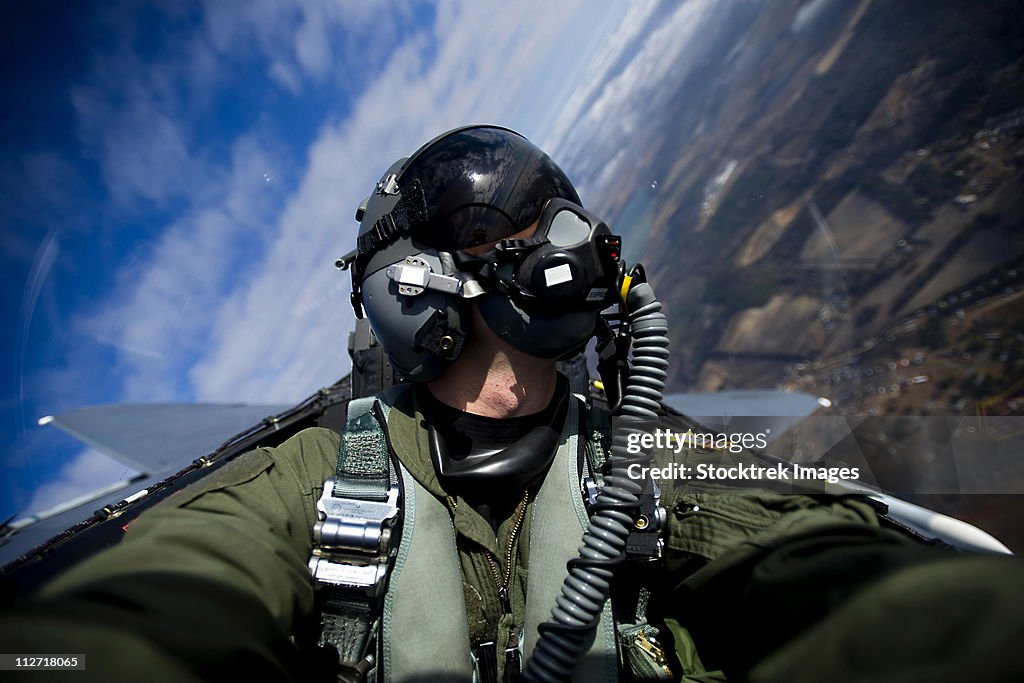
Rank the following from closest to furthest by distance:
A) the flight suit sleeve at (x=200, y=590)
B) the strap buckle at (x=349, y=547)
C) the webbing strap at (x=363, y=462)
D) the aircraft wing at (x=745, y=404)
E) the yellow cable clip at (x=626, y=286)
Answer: the flight suit sleeve at (x=200, y=590) → the strap buckle at (x=349, y=547) → the webbing strap at (x=363, y=462) → the yellow cable clip at (x=626, y=286) → the aircraft wing at (x=745, y=404)

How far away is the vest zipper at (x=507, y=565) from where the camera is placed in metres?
1.40

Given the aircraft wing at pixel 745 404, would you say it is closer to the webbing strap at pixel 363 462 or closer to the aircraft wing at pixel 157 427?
the webbing strap at pixel 363 462

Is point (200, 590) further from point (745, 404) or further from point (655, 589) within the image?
point (745, 404)

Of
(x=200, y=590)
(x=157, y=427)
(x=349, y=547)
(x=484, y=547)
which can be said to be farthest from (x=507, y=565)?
(x=157, y=427)

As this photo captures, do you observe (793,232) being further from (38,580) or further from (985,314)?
(38,580)

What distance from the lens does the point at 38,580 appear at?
1436 millimetres

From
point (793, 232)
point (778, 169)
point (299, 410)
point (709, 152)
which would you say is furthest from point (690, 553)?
point (709, 152)

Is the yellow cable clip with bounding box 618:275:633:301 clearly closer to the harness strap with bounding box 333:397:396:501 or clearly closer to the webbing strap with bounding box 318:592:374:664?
the harness strap with bounding box 333:397:396:501

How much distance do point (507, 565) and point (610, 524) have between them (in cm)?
37

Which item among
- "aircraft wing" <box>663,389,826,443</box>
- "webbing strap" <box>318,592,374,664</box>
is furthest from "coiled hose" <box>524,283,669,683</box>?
"aircraft wing" <box>663,389,826,443</box>

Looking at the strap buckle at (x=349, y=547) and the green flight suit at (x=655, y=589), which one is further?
the strap buckle at (x=349, y=547)

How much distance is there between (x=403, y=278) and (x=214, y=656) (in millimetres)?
983

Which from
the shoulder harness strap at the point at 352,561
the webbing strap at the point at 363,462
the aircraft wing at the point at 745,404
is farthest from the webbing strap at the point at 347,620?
the aircraft wing at the point at 745,404

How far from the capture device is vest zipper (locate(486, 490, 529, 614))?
1396 millimetres
